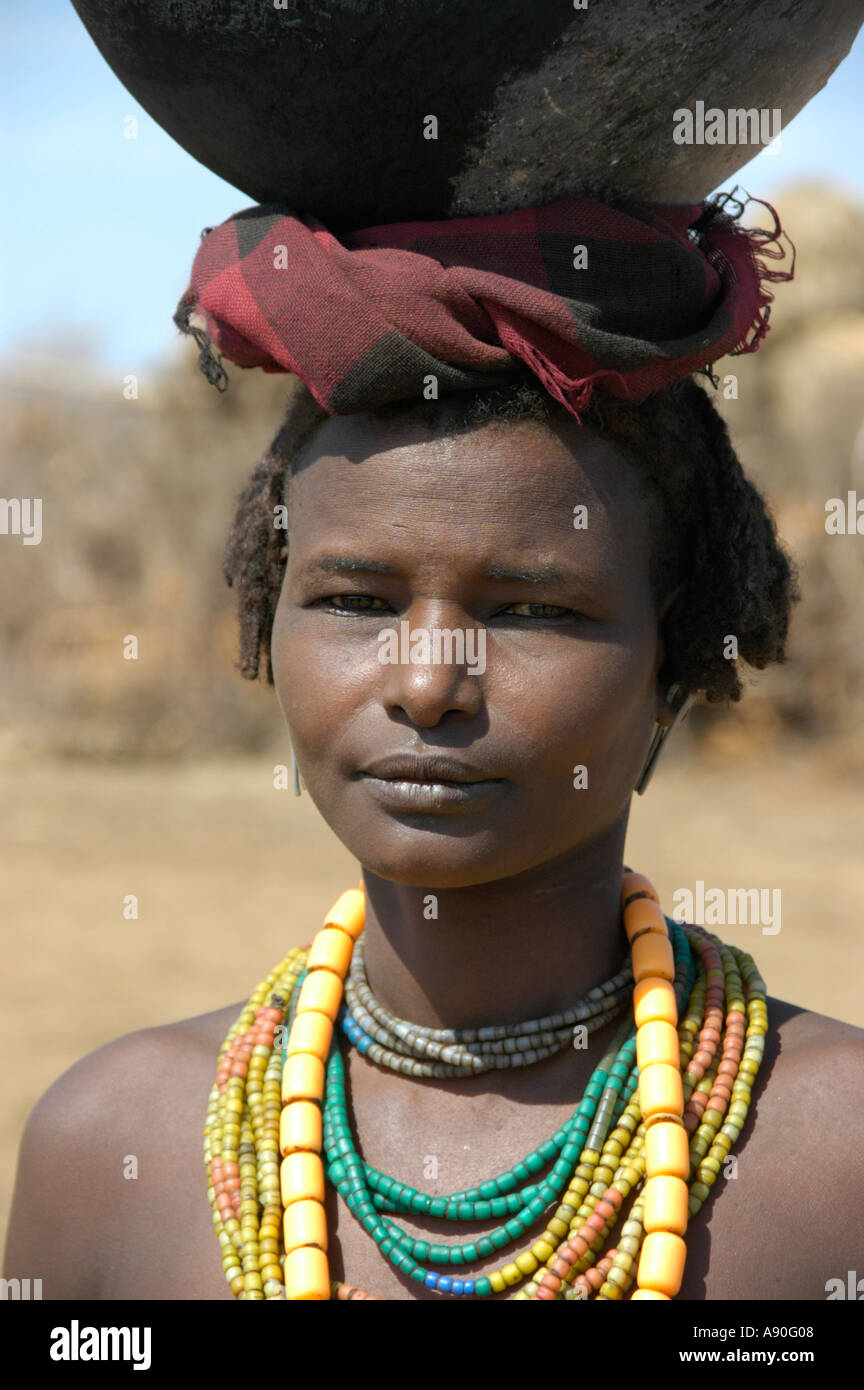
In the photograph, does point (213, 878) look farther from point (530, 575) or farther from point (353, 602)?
point (530, 575)

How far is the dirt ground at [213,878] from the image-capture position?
25.4ft

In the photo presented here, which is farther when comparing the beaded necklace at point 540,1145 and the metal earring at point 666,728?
the metal earring at point 666,728

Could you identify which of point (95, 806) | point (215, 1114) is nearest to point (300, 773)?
point (215, 1114)

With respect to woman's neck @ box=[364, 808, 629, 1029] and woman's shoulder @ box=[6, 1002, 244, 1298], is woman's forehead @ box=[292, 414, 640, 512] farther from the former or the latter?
woman's shoulder @ box=[6, 1002, 244, 1298]

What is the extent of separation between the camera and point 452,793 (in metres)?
2.04

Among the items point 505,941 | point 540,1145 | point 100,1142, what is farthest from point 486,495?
point 100,1142

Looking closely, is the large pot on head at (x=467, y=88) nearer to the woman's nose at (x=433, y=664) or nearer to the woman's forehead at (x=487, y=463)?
the woman's forehead at (x=487, y=463)

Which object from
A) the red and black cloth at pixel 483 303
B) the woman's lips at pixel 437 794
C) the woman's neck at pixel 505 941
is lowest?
the woman's neck at pixel 505 941

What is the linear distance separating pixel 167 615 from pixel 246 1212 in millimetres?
10855

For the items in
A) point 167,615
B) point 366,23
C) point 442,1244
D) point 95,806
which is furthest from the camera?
point 167,615

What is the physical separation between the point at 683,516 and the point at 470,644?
1.61 ft

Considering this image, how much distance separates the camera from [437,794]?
204 cm

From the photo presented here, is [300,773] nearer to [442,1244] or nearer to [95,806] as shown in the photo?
[442,1244]

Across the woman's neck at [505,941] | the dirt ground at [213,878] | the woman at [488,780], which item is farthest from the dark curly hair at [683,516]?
the dirt ground at [213,878]
